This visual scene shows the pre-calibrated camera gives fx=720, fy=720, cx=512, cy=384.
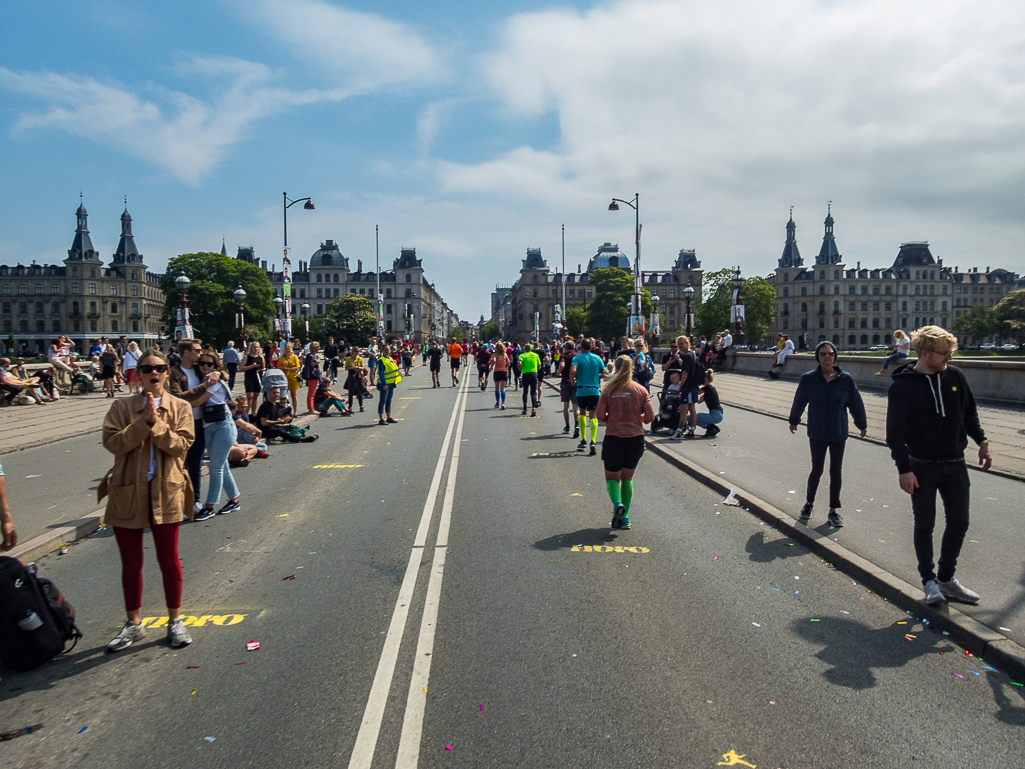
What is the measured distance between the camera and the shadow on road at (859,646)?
13.3 ft

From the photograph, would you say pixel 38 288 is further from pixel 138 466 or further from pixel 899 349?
pixel 138 466

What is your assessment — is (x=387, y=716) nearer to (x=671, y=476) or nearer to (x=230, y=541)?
(x=230, y=541)

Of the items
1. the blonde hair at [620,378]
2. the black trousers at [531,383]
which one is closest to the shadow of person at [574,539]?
the blonde hair at [620,378]

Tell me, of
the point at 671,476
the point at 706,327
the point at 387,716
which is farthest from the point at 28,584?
the point at 706,327

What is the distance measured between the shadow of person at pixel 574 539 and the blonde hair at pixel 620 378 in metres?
1.42

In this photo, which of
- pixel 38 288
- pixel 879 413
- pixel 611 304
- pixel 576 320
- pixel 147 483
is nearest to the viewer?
pixel 147 483

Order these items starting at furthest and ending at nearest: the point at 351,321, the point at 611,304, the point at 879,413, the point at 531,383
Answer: the point at 351,321 < the point at 611,304 < the point at 531,383 < the point at 879,413

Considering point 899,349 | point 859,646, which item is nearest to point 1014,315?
point 899,349

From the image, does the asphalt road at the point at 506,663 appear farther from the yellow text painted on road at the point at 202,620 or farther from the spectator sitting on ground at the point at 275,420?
the spectator sitting on ground at the point at 275,420

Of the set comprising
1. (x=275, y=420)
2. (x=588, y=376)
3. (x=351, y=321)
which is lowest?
(x=275, y=420)

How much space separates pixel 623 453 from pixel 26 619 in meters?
5.06

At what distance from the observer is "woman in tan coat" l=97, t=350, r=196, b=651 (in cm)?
432

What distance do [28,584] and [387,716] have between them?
2302mm

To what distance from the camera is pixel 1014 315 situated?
206 feet
